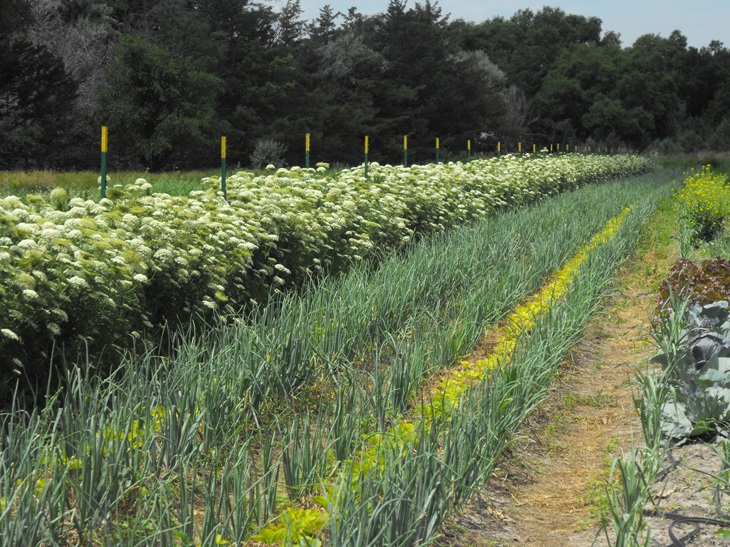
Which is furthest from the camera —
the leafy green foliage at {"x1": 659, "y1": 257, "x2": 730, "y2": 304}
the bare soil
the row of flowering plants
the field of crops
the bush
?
the bush

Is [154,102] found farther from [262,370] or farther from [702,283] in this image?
[262,370]

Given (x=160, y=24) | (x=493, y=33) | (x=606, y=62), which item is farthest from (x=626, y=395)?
(x=493, y=33)

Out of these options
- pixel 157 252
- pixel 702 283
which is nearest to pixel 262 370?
pixel 157 252

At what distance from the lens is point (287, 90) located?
3203cm

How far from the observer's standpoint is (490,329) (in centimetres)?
609

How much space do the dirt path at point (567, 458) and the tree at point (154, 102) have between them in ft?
64.6

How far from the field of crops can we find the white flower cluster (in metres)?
0.02

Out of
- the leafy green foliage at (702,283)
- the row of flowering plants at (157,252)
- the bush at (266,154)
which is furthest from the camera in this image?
the bush at (266,154)

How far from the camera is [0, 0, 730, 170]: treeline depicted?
79.6 ft

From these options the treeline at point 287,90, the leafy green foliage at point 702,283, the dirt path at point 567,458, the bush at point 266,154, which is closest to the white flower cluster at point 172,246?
the dirt path at point 567,458

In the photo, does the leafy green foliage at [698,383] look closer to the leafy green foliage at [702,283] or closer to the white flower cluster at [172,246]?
the leafy green foliage at [702,283]

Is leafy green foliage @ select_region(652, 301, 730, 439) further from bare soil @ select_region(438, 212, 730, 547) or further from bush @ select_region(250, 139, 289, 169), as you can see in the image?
bush @ select_region(250, 139, 289, 169)

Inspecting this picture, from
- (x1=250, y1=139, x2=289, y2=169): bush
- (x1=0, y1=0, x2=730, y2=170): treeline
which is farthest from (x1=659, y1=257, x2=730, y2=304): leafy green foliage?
(x1=250, y1=139, x2=289, y2=169): bush

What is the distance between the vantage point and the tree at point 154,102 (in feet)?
80.2
